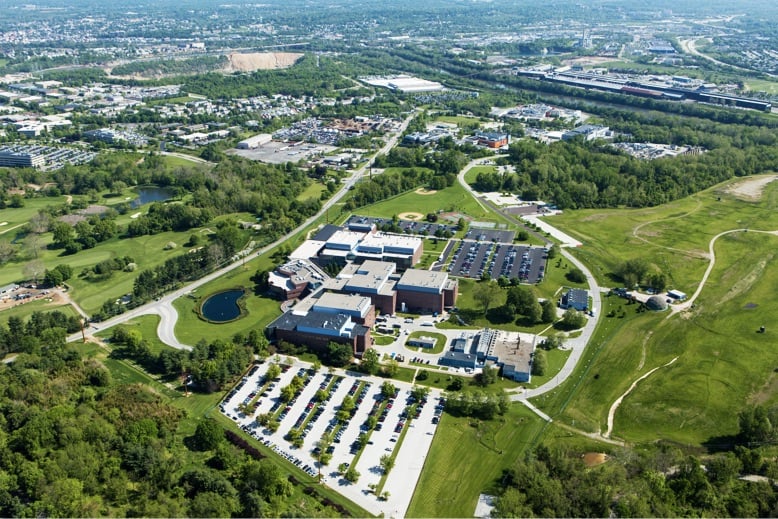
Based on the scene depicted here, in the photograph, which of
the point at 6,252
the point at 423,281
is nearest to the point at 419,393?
the point at 423,281

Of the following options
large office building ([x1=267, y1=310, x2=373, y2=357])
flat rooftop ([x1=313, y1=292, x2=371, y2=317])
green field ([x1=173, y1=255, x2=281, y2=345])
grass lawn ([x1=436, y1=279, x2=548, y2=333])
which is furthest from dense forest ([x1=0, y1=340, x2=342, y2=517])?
grass lawn ([x1=436, y1=279, x2=548, y2=333])

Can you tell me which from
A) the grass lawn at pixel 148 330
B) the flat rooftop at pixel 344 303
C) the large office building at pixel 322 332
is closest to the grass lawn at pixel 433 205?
the flat rooftop at pixel 344 303

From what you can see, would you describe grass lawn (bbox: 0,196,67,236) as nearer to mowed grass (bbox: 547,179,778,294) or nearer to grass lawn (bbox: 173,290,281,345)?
grass lawn (bbox: 173,290,281,345)

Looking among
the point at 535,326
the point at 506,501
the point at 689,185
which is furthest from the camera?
the point at 689,185

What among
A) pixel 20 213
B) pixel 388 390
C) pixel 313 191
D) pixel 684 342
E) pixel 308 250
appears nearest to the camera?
Answer: pixel 388 390

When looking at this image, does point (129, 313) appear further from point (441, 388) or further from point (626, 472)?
point (626, 472)

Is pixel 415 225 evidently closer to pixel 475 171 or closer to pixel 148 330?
pixel 475 171

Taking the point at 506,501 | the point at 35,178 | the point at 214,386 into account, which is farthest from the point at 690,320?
the point at 35,178
